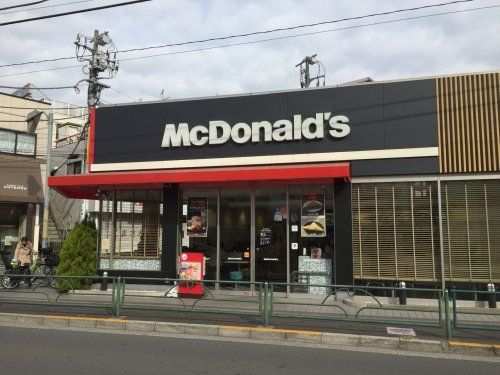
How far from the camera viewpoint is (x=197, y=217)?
14133 mm

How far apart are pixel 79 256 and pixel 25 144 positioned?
13138 millimetres

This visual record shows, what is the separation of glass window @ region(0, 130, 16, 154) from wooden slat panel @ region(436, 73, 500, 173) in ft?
67.4

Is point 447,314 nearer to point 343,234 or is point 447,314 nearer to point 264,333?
point 264,333

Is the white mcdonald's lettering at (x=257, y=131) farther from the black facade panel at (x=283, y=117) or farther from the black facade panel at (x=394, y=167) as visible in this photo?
the black facade panel at (x=394, y=167)

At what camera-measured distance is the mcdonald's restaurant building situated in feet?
39.1

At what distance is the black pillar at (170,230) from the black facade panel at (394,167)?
5.26 m

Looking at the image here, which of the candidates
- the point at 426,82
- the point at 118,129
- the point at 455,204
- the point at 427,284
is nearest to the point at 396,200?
the point at 455,204

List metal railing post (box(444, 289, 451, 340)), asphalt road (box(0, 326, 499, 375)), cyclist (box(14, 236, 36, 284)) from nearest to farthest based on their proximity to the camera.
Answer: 1. asphalt road (box(0, 326, 499, 375))
2. metal railing post (box(444, 289, 451, 340))
3. cyclist (box(14, 236, 36, 284))

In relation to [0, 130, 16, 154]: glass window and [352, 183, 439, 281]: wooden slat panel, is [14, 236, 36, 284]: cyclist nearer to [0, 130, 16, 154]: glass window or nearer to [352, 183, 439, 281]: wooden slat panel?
[0, 130, 16, 154]: glass window

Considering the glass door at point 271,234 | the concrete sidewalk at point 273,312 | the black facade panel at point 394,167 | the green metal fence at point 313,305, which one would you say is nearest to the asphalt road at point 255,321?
the concrete sidewalk at point 273,312

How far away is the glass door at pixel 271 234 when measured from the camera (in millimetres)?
13328

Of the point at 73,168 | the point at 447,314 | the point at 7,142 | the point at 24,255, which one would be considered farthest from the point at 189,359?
the point at 73,168

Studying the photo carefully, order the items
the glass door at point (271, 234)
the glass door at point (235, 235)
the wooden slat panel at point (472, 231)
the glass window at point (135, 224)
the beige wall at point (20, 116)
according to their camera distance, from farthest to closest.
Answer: the beige wall at point (20, 116)
the glass window at point (135, 224)
the glass door at point (235, 235)
the glass door at point (271, 234)
the wooden slat panel at point (472, 231)

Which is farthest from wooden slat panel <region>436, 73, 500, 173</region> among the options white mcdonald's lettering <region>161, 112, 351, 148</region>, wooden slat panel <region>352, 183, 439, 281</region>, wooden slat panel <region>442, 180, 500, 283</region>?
white mcdonald's lettering <region>161, 112, 351, 148</region>
